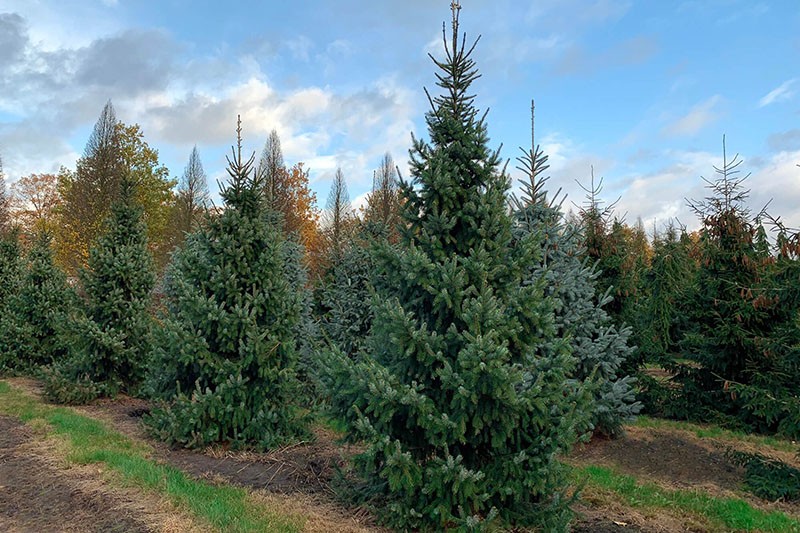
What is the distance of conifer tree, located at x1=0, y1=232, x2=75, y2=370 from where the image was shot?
14266 millimetres

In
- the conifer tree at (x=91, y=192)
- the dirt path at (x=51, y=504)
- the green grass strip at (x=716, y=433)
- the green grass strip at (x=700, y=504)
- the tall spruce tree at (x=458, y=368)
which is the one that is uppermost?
the conifer tree at (x=91, y=192)

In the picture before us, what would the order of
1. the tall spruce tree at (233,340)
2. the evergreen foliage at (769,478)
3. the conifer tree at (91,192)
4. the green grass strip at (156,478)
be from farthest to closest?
the conifer tree at (91,192) → the tall spruce tree at (233,340) → the evergreen foliage at (769,478) → the green grass strip at (156,478)

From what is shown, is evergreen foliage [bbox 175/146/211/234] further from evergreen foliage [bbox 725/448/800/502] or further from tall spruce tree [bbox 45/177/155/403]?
evergreen foliage [bbox 725/448/800/502]

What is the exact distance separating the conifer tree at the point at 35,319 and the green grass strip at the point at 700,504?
14.0 m

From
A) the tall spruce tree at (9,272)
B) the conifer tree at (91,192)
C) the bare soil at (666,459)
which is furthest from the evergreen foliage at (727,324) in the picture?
the conifer tree at (91,192)

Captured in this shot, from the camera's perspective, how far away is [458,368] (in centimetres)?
427

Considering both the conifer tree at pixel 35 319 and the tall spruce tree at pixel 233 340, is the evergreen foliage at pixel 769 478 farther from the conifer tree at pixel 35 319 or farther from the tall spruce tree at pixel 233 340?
the conifer tree at pixel 35 319

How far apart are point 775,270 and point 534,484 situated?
4.03m

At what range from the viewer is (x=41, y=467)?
6457 millimetres

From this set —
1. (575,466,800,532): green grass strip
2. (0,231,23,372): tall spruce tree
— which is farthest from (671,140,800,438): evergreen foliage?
(0,231,23,372): tall spruce tree

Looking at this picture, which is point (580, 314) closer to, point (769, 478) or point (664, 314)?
point (769, 478)

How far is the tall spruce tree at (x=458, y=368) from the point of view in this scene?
412cm

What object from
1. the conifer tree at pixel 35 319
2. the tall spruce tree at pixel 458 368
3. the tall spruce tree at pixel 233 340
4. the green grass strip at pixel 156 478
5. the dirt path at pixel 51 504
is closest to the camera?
the tall spruce tree at pixel 458 368

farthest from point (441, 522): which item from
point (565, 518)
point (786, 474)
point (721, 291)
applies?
point (721, 291)
